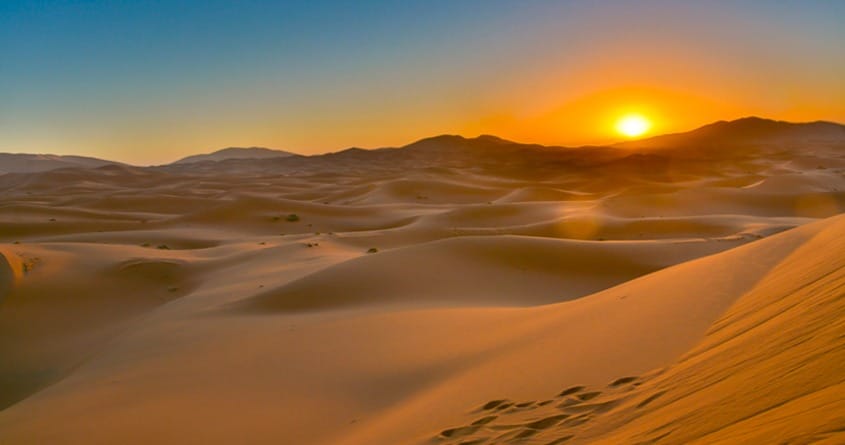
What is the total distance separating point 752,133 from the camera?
353ft

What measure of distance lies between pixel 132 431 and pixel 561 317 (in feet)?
12.8

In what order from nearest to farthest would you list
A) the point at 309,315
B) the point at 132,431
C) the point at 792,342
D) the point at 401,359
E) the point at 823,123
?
the point at 792,342
the point at 132,431
the point at 401,359
the point at 309,315
the point at 823,123

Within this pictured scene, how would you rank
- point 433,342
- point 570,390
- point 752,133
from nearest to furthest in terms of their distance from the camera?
1. point 570,390
2. point 433,342
3. point 752,133

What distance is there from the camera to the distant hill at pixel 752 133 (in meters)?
102

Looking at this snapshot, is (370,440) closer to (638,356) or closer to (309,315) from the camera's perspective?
(638,356)

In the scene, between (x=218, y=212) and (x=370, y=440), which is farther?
(x=218, y=212)

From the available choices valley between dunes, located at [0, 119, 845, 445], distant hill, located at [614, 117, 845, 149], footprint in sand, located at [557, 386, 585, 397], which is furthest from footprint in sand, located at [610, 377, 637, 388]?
distant hill, located at [614, 117, 845, 149]

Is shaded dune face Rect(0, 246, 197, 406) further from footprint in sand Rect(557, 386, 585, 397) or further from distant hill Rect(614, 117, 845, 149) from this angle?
distant hill Rect(614, 117, 845, 149)

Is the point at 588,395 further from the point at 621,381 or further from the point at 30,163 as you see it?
the point at 30,163

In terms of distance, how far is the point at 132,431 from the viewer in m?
4.11

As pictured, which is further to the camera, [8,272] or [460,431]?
[8,272]

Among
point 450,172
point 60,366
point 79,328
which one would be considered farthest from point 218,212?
point 450,172

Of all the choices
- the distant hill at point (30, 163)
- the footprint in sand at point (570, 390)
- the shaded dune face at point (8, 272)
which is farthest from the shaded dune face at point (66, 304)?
the distant hill at point (30, 163)

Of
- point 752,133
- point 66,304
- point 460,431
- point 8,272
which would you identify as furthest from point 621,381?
point 752,133
